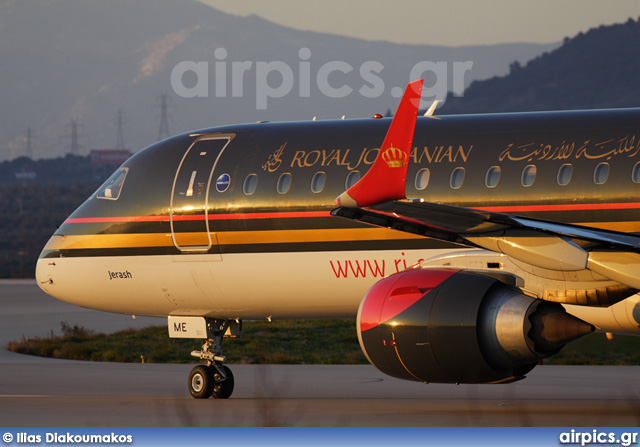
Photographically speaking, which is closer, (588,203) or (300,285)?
(588,203)

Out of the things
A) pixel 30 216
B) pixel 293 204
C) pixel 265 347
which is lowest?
pixel 265 347

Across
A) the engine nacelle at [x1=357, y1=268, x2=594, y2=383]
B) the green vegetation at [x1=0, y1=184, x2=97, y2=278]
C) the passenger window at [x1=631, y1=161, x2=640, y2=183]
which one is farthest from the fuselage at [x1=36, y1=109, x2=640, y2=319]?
the green vegetation at [x1=0, y1=184, x2=97, y2=278]

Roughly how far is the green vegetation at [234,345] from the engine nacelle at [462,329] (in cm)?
1446

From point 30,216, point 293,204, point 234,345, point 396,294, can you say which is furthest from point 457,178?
point 30,216

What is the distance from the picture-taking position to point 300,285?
52.3 feet

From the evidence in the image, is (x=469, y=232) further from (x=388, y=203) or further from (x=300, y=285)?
(x=300, y=285)

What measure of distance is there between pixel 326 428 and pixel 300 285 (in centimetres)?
259

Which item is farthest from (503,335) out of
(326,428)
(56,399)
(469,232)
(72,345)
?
(72,345)

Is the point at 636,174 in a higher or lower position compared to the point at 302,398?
higher

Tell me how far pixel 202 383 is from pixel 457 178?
17.9ft

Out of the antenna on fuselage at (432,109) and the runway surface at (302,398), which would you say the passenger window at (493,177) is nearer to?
the antenna on fuselage at (432,109)

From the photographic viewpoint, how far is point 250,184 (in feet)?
54.1

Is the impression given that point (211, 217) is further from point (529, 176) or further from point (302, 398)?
point (529, 176)

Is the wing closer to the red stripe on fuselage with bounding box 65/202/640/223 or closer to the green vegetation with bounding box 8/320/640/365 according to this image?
the red stripe on fuselage with bounding box 65/202/640/223
